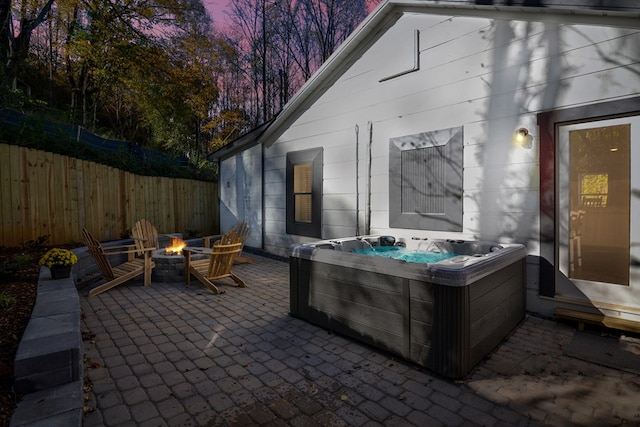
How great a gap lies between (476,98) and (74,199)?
7717mm

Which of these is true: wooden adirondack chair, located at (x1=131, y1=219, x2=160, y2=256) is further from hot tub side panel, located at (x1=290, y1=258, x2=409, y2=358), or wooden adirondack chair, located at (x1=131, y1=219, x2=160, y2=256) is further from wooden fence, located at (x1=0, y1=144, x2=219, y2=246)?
hot tub side panel, located at (x1=290, y1=258, x2=409, y2=358)

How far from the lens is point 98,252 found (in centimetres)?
464

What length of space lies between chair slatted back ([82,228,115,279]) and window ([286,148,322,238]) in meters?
3.64

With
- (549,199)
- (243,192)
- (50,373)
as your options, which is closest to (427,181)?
(549,199)

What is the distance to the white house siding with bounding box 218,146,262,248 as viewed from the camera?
8336 mm

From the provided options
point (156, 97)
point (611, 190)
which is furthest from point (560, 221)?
point (156, 97)

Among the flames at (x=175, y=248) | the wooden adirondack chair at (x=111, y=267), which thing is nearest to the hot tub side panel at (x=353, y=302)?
the wooden adirondack chair at (x=111, y=267)

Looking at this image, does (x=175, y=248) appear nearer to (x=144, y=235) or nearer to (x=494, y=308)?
(x=144, y=235)

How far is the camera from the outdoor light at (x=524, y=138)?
13.1ft

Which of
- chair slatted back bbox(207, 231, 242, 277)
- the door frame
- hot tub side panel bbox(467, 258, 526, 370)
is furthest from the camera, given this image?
chair slatted back bbox(207, 231, 242, 277)

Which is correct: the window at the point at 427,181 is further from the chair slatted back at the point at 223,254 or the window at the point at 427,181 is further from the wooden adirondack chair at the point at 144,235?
the wooden adirondack chair at the point at 144,235

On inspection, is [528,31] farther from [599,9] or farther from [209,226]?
[209,226]

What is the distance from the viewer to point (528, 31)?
13.1 ft

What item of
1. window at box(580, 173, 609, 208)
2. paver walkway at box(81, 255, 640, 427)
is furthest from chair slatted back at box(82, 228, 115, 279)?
window at box(580, 173, 609, 208)
